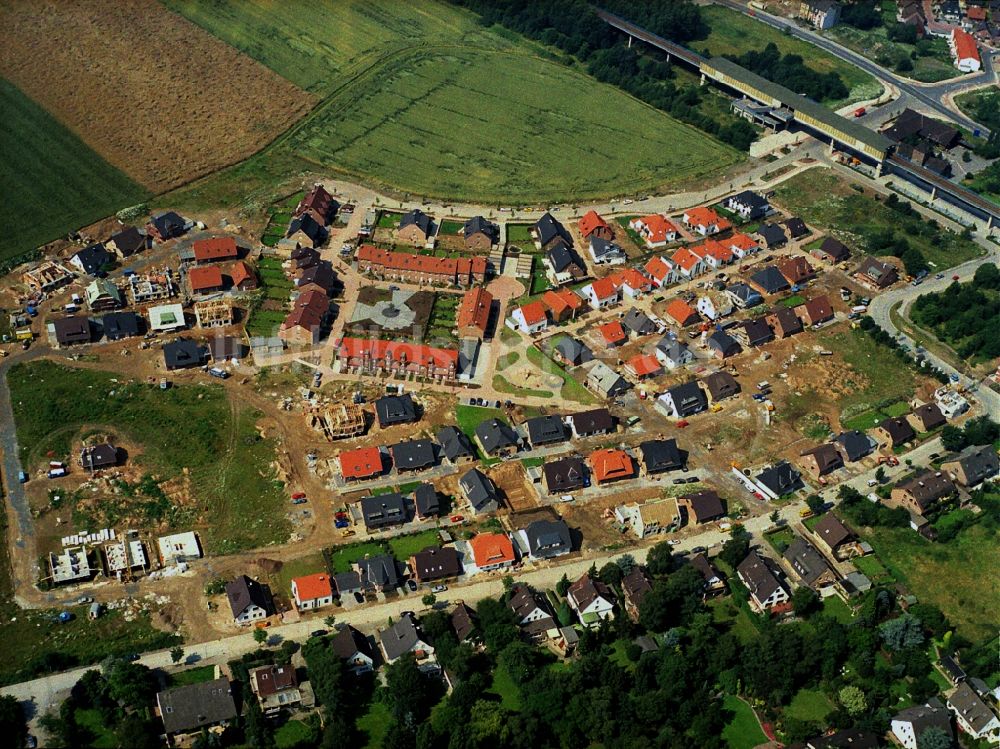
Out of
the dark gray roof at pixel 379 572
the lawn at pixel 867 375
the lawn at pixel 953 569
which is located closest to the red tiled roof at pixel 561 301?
the lawn at pixel 867 375

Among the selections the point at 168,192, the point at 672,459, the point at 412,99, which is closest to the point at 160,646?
the point at 672,459

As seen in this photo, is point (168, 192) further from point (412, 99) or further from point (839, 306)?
point (839, 306)

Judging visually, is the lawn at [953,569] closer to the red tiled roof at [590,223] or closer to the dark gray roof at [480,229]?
the red tiled roof at [590,223]

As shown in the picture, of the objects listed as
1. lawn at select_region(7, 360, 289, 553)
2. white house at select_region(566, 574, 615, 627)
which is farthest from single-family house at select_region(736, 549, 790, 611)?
lawn at select_region(7, 360, 289, 553)

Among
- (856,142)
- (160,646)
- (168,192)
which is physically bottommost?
(160,646)

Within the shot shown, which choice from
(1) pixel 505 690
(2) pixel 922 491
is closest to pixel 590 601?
(1) pixel 505 690
